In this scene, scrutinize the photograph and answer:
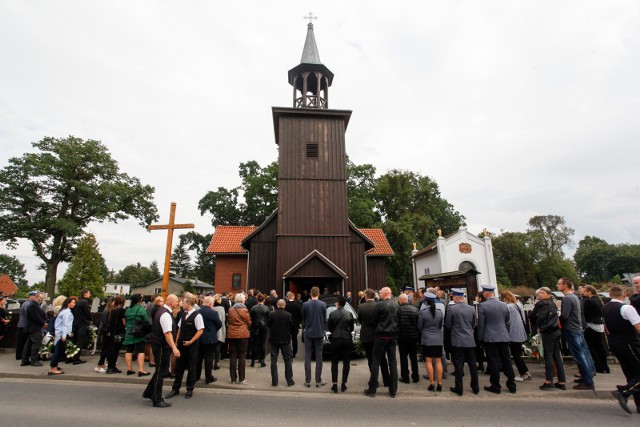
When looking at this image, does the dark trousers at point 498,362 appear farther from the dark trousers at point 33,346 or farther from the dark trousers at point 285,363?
the dark trousers at point 33,346

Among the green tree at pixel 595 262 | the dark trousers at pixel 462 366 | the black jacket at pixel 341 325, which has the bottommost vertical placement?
the dark trousers at pixel 462 366

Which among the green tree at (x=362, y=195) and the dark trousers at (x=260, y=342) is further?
the green tree at (x=362, y=195)

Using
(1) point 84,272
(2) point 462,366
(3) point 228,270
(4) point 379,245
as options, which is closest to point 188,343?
(2) point 462,366

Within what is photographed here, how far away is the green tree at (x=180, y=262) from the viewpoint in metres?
73.4

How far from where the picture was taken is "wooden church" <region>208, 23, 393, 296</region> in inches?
682

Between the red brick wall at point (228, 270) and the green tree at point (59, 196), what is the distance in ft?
45.8

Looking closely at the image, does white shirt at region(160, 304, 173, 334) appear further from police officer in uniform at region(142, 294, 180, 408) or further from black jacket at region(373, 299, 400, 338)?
black jacket at region(373, 299, 400, 338)

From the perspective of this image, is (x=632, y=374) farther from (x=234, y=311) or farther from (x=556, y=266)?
(x=556, y=266)

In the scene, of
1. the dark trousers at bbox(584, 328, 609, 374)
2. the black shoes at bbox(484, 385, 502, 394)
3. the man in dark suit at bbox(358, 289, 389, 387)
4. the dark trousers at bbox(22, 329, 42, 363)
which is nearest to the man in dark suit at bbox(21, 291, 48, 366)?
the dark trousers at bbox(22, 329, 42, 363)

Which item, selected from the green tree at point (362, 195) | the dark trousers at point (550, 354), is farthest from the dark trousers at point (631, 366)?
the green tree at point (362, 195)

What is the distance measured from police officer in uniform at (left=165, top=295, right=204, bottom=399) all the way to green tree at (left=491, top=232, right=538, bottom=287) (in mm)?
49266

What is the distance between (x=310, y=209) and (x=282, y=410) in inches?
519

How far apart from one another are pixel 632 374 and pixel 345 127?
17.1m

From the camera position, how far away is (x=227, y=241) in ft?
80.7
